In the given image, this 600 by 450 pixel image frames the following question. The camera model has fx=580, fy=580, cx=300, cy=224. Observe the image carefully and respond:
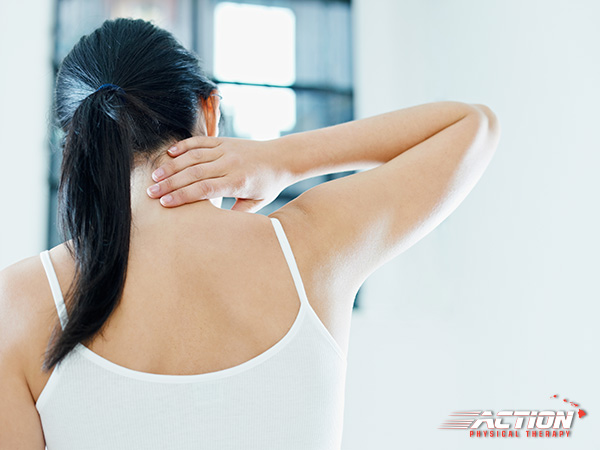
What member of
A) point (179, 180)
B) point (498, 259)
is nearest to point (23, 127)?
point (498, 259)

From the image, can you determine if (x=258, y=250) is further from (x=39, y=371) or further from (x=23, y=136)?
(x=23, y=136)

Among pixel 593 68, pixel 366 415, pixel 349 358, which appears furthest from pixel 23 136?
pixel 593 68

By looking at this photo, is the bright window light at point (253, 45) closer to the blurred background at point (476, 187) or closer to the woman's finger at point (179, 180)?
the blurred background at point (476, 187)

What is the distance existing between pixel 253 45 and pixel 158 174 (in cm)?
351

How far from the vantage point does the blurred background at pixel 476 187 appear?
2363 mm

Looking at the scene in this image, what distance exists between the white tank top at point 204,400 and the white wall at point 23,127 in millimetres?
3074

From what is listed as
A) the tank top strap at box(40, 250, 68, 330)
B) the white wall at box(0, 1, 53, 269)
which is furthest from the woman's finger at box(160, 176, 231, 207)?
the white wall at box(0, 1, 53, 269)

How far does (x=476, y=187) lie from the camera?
3.15 meters

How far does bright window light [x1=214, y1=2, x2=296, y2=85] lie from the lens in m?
3.96

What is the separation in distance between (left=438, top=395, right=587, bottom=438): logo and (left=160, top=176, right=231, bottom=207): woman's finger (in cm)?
205

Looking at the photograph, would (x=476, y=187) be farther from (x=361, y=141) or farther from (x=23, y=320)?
(x=23, y=320)

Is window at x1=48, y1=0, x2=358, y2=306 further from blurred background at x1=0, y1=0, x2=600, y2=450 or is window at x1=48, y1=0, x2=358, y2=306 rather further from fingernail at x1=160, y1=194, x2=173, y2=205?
fingernail at x1=160, y1=194, x2=173, y2=205

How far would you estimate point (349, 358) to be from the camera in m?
3.36

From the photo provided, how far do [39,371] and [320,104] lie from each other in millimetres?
3675
